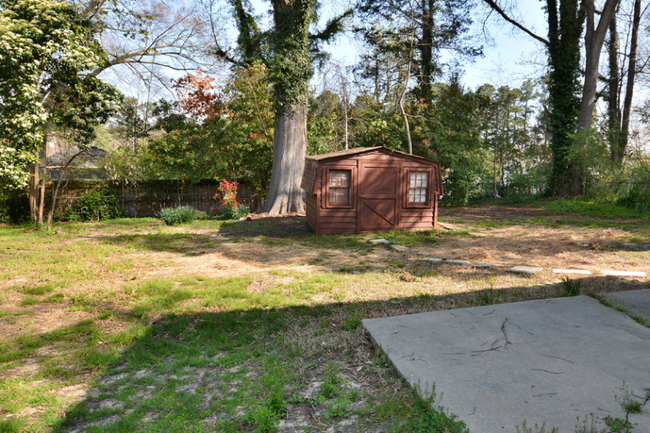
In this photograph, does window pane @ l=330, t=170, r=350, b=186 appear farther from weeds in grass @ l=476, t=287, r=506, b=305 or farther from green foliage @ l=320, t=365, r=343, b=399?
green foliage @ l=320, t=365, r=343, b=399

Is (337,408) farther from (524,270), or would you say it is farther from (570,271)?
(570,271)

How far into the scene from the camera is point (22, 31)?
356 inches

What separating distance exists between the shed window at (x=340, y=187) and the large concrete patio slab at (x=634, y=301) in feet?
21.3

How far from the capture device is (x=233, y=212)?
13.3 metres

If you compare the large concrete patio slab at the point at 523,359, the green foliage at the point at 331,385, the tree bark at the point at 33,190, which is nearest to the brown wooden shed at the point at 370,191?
the large concrete patio slab at the point at 523,359

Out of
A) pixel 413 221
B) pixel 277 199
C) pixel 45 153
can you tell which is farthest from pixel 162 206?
pixel 413 221

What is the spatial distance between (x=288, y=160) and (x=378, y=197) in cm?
449

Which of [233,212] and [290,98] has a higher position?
[290,98]

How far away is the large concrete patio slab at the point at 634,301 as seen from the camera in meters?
3.37

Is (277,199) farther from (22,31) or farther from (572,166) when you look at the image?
(572,166)

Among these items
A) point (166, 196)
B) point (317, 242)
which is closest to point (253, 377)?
point (317, 242)

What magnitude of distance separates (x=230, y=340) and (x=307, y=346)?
2.68 feet

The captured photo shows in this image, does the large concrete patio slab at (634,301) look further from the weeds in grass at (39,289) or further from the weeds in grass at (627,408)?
the weeds in grass at (39,289)

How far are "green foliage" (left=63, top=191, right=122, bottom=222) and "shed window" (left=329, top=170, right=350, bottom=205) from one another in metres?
10.2
